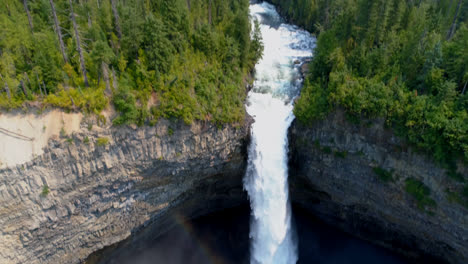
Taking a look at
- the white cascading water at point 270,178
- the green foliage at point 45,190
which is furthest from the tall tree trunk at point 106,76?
the white cascading water at point 270,178

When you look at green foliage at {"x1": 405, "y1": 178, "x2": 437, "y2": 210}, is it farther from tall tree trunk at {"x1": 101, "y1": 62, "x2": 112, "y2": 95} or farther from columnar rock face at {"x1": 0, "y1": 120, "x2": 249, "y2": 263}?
tall tree trunk at {"x1": 101, "y1": 62, "x2": 112, "y2": 95}

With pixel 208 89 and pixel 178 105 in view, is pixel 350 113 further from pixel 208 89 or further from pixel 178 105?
pixel 178 105

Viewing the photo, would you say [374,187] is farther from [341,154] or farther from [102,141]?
[102,141]

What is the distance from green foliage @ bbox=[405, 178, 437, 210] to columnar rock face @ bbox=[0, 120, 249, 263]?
1488cm

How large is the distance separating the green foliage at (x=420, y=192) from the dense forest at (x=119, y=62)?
16.0 m

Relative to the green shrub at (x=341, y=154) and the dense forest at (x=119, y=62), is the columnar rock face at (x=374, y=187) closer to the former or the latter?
the green shrub at (x=341, y=154)

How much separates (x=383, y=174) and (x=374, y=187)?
66.2 inches

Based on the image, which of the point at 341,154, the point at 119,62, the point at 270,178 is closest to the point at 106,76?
the point at 119,62

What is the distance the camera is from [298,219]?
31.1m

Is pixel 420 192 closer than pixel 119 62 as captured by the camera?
Yes

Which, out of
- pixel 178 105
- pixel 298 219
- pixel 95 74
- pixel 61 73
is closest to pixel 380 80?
pixel 298 219

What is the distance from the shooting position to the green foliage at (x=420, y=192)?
2338 centimetres

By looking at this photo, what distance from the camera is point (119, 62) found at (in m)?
24.4

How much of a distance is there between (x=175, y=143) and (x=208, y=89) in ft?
20.0
